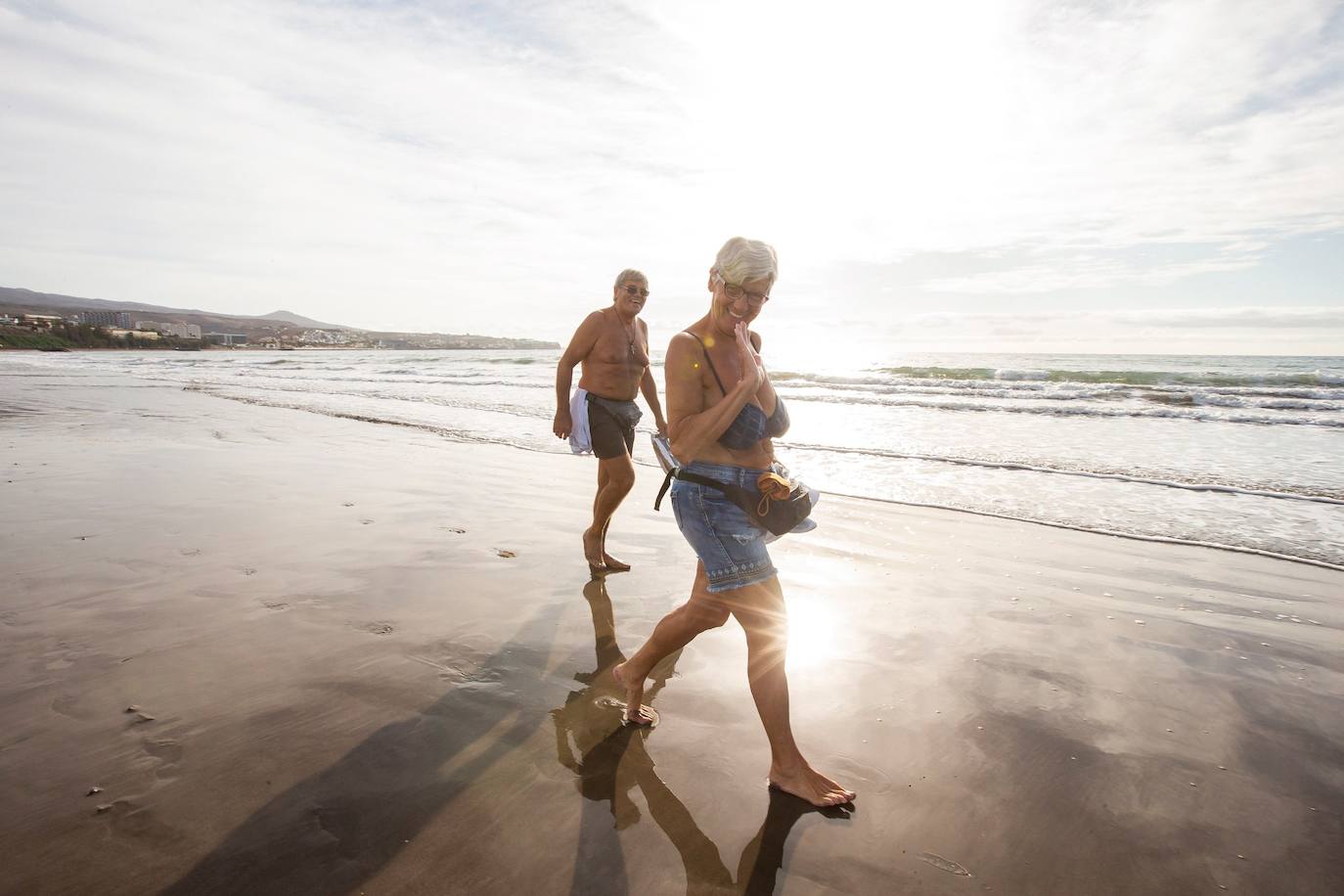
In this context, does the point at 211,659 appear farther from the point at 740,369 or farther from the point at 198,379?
the point at 198,379

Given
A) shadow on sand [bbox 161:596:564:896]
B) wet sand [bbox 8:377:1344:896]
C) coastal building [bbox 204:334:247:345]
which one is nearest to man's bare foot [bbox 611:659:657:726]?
wet sand [bbox 8:377:1344:896]

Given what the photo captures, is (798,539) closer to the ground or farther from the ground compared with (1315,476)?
closer to the ground

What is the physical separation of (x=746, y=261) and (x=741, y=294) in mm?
116

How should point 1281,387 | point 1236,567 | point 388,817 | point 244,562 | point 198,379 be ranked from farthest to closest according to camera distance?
point 198,379
point 1281,387
point 1236,567
point 244,562
point 388,817

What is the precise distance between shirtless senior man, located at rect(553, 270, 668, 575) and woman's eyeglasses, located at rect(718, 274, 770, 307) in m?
2.80

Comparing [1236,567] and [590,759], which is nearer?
[590,759]

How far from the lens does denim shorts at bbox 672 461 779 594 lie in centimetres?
257

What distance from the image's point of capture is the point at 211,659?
11.1ft

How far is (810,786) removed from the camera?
2555 mm

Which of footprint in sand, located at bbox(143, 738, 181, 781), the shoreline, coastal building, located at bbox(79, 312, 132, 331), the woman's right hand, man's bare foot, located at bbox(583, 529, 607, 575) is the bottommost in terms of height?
footprint in sand, located at bbox(143, 738, 181, 781)

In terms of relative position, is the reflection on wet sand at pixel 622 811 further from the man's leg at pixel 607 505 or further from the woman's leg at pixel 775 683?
the man's leg at pixel 607 505

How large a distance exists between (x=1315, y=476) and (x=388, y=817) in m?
12.3

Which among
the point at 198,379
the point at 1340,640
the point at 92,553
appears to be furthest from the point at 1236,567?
the point at 198,379

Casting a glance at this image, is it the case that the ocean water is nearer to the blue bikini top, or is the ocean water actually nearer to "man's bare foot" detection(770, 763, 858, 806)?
"man's bare foot" detection(770, 763, 858, 806)
